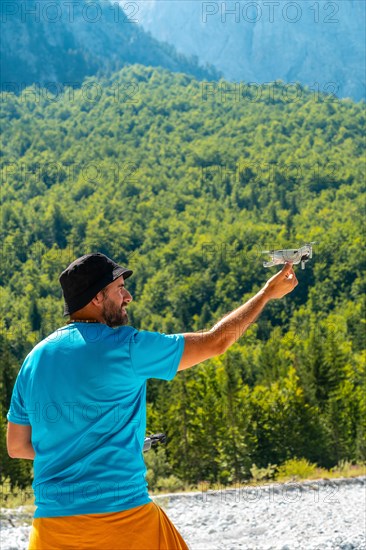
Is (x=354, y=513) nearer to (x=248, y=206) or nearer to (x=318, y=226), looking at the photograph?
(x=318, y=226)

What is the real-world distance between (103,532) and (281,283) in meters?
1.16

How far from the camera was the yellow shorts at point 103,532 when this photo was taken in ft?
9.21

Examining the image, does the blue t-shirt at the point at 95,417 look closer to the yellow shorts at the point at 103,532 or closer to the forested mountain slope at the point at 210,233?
the yellow shorts at the point at 103,532

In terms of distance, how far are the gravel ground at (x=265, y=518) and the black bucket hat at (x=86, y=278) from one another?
5.35 meters

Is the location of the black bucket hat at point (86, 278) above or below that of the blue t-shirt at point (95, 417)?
above

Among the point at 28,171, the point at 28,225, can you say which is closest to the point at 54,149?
the point at 28,171

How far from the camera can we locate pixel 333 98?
568 feet

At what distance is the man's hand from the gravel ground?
197 inches

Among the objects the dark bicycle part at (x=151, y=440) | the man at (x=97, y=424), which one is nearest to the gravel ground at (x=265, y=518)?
the dark bicycle part at (x=151, y=440)

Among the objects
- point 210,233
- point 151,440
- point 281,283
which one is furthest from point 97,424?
point 210,233

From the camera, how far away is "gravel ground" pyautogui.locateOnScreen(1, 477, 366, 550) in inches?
312

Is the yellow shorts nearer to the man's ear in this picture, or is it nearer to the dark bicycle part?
the dark bicycle part

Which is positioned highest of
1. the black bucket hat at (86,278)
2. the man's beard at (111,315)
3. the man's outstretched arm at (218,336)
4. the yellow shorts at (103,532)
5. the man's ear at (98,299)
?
the black bucket hat at (86,278)

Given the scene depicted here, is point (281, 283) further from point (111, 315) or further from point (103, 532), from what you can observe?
point (103, 532)
